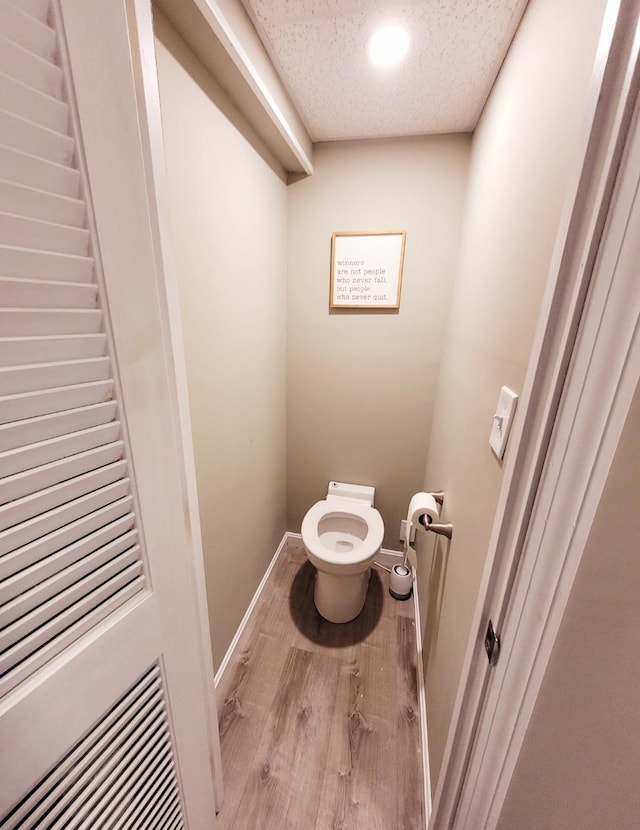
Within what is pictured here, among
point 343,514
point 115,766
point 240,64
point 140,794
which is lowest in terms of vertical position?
point 343,514

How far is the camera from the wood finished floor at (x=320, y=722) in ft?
3.28

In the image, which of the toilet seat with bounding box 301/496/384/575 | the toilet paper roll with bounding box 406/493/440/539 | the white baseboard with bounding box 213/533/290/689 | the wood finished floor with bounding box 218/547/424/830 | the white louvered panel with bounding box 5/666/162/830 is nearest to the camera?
the white louvered panel with bounding box 5/666/162/830

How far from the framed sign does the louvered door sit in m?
1.35

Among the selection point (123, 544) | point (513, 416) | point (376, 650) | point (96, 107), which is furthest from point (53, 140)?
point (376, 650)

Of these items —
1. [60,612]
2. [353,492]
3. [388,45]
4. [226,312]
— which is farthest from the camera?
[353,492]

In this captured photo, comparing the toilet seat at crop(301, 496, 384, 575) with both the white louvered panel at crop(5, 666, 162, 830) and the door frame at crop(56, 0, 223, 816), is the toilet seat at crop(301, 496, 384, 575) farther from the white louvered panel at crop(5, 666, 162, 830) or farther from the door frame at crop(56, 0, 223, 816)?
the white louvered panel at crop(5, 666, 162, 830)

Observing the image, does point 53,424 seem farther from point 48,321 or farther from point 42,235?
point 42,235

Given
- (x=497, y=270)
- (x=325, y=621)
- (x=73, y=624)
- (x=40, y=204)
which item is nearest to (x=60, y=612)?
(x=73, y=624)

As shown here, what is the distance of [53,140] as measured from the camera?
40 centimetres

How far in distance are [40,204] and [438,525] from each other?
1178mm

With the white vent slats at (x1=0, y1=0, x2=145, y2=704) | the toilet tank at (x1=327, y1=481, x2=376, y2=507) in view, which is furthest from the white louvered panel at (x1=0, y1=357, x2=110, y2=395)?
the toilet tank at (x1=327, y1=481, x2=376, y2=507)

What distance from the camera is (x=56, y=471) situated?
1.48 feet

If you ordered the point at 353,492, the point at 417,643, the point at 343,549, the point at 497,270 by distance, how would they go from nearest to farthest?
the point at 497,270 < the point at 417,643 < the point at 343,549 < the point at 353,492

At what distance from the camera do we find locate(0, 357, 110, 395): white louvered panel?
1.30ft
